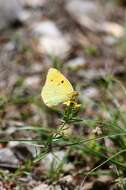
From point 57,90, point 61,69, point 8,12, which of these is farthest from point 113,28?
Answer: point 57,90

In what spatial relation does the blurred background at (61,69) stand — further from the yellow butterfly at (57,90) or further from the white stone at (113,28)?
the yellow butterfly at (57,90)

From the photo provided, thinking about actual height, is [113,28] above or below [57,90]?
below

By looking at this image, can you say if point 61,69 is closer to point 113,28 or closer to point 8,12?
point 8,12

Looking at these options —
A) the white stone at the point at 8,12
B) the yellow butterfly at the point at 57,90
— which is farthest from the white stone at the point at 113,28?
the yellow butterfly at the point at 57,90

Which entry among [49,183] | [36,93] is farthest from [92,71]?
[49,183]

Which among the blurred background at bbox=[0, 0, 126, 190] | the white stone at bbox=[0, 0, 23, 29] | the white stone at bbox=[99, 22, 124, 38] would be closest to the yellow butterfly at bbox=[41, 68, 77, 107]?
the blurred background at bbox=[0, 0, 126, 190]

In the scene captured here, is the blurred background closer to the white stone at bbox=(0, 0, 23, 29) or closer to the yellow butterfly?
the white stone at bbox=(0, 0, 23, 29)

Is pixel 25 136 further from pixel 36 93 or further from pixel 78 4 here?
pixel 78 4
